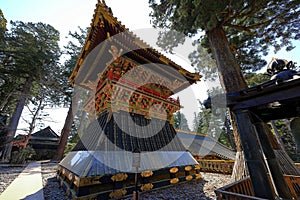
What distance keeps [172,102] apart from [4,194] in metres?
7.07

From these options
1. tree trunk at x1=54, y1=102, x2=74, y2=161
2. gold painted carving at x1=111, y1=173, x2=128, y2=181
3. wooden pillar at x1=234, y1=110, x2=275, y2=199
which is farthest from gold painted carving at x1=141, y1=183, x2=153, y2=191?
tree trunk at x1=54, y1=102, x2=74, y2=161

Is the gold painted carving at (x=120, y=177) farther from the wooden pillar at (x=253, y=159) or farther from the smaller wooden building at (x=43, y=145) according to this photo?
the smaller wooden building at (x=43, y=145)

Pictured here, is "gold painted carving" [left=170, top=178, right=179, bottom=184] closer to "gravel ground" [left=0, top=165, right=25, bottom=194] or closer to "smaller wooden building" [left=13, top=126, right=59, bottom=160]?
"gravel ground" [left=0, top=165, right=25, bottom=194]

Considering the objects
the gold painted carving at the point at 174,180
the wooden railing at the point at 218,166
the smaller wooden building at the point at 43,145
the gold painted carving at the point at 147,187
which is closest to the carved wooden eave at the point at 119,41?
the gold painted carving at the point at 174,180

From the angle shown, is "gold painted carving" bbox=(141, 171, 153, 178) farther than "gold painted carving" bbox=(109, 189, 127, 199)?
Yes

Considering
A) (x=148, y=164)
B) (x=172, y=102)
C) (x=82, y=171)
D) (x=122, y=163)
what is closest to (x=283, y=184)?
(x=148, y=164)

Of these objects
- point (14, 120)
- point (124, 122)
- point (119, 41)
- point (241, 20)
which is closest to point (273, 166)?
point (124, 122)

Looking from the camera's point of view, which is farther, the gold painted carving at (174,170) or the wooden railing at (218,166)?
the wooden railing at (218,166)

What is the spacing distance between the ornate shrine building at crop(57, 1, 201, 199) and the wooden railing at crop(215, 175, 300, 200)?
1826 mm

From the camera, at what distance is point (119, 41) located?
17.0 feet

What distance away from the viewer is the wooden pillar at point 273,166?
101 inches

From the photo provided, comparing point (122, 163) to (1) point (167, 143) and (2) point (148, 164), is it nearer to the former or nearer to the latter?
(2) point (148, 164)

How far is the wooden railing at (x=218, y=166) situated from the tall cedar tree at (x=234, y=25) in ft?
12.1

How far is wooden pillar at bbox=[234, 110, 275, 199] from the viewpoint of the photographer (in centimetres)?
198
